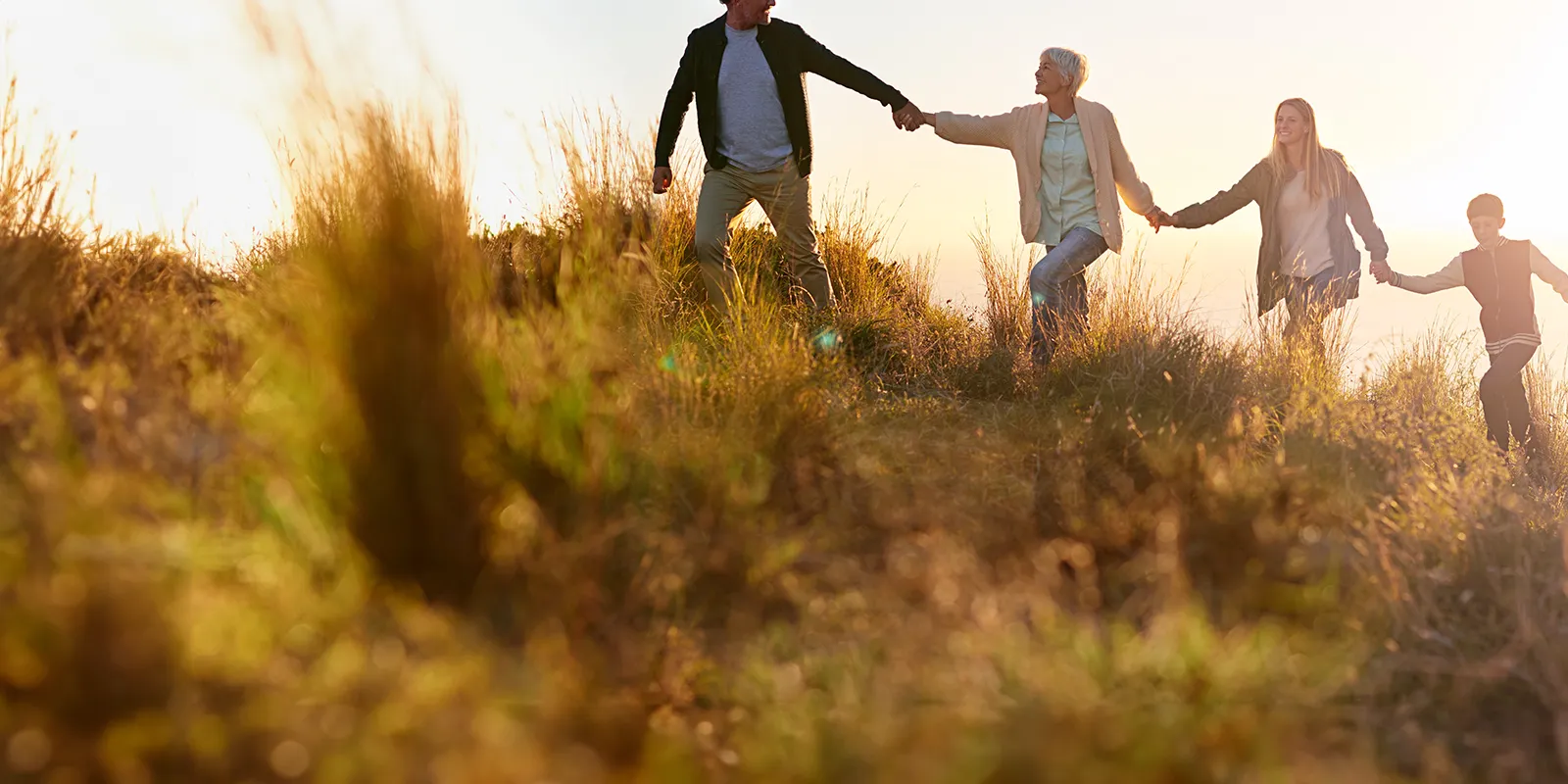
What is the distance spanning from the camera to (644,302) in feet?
16.8

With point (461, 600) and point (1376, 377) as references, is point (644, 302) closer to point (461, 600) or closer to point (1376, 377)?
point (461, 600)

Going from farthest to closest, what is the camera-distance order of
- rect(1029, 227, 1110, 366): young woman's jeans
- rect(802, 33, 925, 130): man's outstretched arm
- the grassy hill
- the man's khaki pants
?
rect(802, 33, 925, 130): man's outstretched arm
rect(1029, 227, 1110, 366): young woman's jeans
the man's khaki pants
the grassy hill

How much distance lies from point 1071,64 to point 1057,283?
1119 mm

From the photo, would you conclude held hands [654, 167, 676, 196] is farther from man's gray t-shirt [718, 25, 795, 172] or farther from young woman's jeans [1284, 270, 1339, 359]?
young woman's jeans [1284, 270, 1339, 359]

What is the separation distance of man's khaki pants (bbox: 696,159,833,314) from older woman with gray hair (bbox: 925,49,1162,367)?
3.92 ft

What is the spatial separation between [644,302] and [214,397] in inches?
100

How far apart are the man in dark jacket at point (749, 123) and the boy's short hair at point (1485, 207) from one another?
3561 mm

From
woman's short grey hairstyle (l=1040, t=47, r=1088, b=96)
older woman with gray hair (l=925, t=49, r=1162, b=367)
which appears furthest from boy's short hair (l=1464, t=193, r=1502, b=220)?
woman's short grey hairstyle (l=1040, t=47, r=1088, b=96)

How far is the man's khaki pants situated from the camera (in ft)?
17.7

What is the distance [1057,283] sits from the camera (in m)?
5.59

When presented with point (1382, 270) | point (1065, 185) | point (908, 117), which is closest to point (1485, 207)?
point (1382, 270)

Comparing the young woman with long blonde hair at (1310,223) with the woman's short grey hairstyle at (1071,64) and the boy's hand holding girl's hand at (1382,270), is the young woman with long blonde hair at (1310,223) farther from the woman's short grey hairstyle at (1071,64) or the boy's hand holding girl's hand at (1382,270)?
the woman's short grey hairstyle at (1071,64)

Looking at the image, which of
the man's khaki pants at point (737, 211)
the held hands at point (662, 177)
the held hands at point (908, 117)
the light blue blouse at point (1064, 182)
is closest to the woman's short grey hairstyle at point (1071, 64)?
the light blue blouse at point (1064, 182)

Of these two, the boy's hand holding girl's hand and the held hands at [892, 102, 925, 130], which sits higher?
the held hands at [892, 102, 925, 130]
